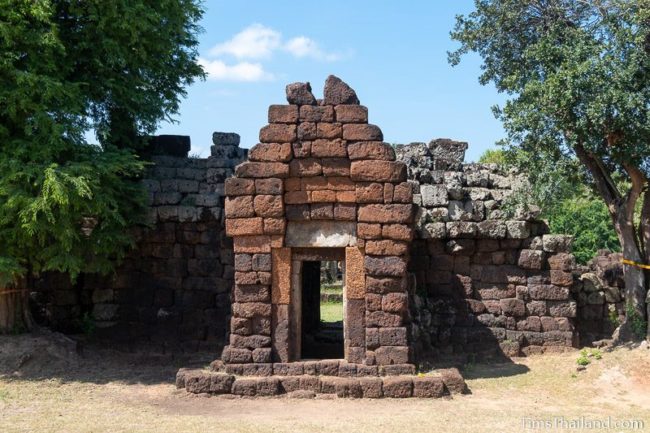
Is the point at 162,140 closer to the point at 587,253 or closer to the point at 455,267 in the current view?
the point at 455,267

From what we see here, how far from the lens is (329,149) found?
38.5ft

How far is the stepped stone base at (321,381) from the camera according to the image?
11.0 m

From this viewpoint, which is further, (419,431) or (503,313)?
(503,313)

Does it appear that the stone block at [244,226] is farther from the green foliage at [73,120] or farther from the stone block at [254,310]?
the green foliage at [73,120]

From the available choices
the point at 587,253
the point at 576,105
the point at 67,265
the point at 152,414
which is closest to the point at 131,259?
the point at 67,265

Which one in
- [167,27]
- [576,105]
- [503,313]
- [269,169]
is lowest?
[503,313]

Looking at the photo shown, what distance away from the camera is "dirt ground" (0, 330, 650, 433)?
9.55 m

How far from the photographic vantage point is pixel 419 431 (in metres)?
9.20

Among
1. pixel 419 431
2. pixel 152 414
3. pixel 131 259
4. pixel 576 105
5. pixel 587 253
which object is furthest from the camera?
pixel 587 253

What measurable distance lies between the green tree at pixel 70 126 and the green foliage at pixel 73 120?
A: 0.9 inches

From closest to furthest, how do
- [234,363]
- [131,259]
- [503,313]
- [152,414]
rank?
[152,414]
[234,363]
[503,313]
[131,259]

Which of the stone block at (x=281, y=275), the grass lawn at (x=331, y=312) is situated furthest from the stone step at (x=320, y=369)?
the grass lawn at (x=331, y=312)

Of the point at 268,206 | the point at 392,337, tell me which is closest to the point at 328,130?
the point at 268,206

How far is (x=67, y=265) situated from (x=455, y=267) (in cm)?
781
